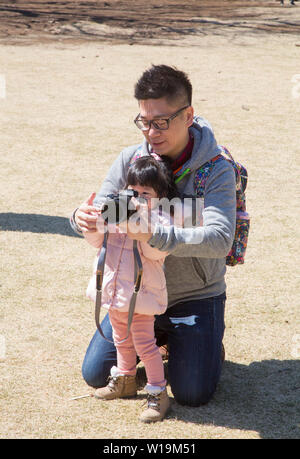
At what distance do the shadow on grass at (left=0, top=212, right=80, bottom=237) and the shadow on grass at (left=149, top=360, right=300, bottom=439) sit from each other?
2408 mm

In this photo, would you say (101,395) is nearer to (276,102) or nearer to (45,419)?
(45,419)

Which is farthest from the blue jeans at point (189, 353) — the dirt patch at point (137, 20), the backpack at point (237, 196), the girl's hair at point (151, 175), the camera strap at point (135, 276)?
the dirt patch at point (137, 20)

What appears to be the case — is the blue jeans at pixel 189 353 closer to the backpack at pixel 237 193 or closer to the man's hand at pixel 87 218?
the backpack at pixel 237 193

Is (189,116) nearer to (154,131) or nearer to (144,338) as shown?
(154,131)

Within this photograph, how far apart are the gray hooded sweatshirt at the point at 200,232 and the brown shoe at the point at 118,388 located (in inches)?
17.8

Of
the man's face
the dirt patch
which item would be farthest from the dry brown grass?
the dirt patch

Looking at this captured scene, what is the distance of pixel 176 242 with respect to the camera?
3.00 meters

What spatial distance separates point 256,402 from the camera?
11.3ft

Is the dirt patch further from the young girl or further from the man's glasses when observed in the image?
the young girl

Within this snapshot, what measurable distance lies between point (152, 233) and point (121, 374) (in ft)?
2.77

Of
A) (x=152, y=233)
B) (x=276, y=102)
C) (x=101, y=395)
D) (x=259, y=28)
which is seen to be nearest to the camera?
(x=152, y=233)

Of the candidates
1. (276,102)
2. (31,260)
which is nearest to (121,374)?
(31,260)

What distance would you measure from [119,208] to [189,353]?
990mm

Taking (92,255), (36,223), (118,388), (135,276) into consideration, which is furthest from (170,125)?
(36,223)
